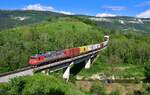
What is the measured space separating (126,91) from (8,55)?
36.3 metres

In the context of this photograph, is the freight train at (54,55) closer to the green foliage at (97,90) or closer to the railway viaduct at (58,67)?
the railway viaduct at (58,67)

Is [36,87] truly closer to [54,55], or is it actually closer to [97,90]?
[97,90]

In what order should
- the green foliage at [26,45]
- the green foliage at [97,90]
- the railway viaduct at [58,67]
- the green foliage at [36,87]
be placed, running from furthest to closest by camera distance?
the green foliage at [26,45] → the green foliage at [97,90] → the railway viaduct at [58,67] → the green foliage at [36,87]

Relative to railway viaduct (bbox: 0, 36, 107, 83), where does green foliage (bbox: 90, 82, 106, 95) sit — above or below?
below

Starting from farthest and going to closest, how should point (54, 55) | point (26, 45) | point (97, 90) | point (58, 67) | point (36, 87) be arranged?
point (26, 45)
point (58, 67)
point (54, 55)
point (97, 90)
point (36, 87)

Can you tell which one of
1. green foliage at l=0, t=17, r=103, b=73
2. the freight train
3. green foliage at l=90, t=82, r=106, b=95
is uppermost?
the freight train

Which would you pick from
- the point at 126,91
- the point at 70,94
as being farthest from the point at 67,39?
Answer: the point at 70,94

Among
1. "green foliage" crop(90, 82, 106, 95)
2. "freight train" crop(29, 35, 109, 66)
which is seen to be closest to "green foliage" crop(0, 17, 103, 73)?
"freight train" crop(29, 35, 109, 66)

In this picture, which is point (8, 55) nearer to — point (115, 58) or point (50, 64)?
point (50, 64)

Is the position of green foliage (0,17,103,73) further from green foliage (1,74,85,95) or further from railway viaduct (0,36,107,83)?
green foliage (1,74,85,95)

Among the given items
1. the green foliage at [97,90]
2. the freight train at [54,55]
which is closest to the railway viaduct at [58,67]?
the freight train at [54,55]

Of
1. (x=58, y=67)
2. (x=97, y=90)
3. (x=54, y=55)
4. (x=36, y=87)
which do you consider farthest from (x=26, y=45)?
(x=36, y=87)

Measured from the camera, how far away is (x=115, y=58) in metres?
172

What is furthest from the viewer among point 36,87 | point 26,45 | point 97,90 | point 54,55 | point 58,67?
point 26,45
